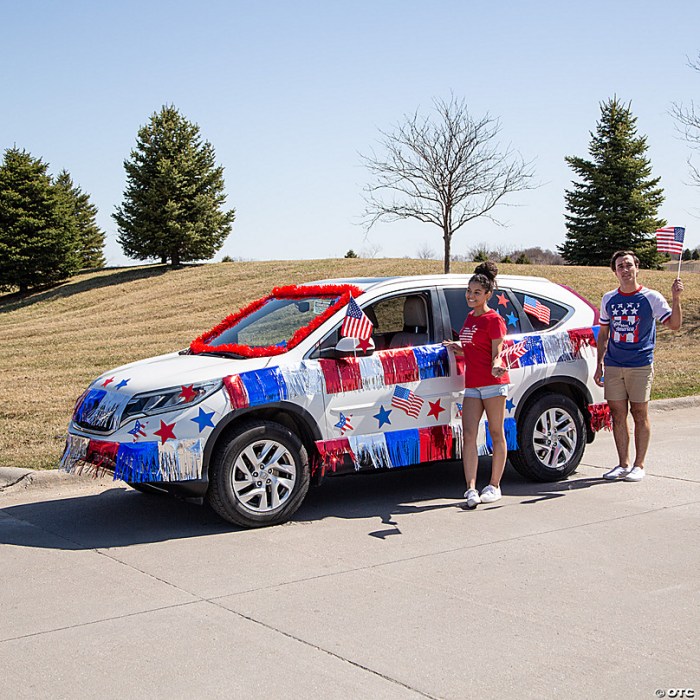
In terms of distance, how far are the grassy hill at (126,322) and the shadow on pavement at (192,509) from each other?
1353mm

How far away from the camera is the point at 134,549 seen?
626 cm

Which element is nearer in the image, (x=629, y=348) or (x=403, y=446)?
(x=403, y=446)

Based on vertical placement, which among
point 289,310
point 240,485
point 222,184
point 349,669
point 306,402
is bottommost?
point 349,669

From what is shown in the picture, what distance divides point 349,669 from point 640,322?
15.6 ft

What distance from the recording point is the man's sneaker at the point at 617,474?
8.10 metres

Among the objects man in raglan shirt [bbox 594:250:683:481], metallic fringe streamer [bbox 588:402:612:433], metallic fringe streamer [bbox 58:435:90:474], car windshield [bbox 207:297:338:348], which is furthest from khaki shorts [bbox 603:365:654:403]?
metallic fringe streamer [bbox 58:435:90:474]

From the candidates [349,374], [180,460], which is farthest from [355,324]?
[180,460]

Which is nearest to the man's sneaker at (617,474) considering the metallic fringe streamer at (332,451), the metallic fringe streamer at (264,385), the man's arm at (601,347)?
the man's arm at (601,347)

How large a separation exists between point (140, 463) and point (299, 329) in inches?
64.7

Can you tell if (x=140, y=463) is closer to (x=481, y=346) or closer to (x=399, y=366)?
(x=399, y=366)

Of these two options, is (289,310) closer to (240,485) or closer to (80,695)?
(240,485)

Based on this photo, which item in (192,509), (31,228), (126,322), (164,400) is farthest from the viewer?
(31,228)

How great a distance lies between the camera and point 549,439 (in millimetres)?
7969

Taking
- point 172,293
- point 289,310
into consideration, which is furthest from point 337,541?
point 172,293
